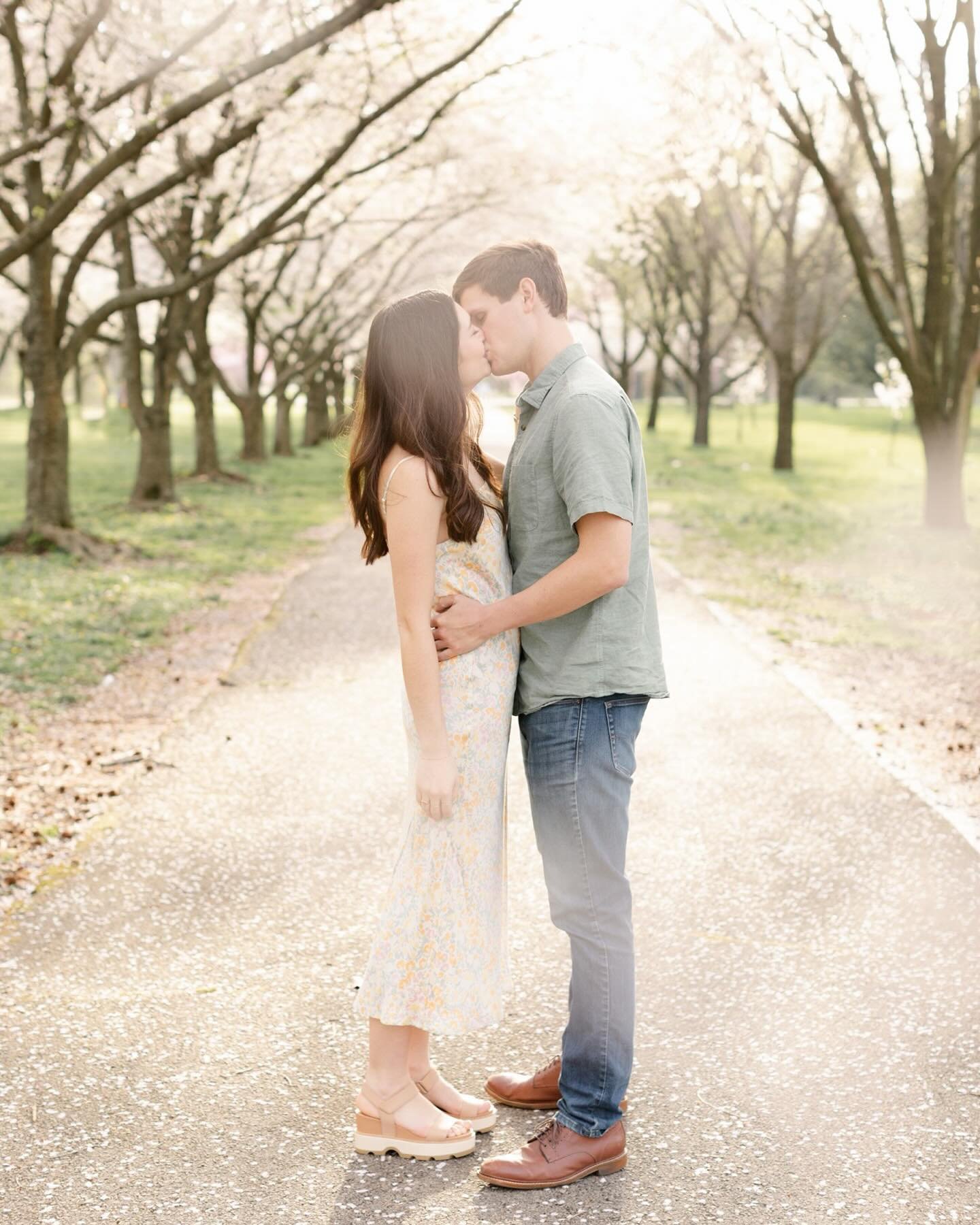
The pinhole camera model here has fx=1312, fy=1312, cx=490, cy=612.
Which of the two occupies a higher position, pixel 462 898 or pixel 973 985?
pixel 462 898

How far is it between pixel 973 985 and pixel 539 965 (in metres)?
1.29

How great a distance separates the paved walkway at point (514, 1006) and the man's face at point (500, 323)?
1859 millimetres

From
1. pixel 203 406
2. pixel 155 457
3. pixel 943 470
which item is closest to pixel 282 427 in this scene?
pixel 203 406

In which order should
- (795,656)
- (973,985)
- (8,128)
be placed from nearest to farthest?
(973,985) → (795,656) → (8,128)

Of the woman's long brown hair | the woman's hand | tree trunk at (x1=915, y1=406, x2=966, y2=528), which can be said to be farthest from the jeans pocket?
tree trunk at (x1=915, y1=406, x2=966, y2=528)

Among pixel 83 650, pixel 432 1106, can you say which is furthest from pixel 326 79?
pixel 432 1106

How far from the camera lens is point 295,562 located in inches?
548

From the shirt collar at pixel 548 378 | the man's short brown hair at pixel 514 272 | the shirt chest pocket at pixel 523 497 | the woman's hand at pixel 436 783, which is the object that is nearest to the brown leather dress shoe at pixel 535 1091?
the woman's hand at pixel 436 783

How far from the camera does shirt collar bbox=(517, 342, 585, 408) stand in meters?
2.92

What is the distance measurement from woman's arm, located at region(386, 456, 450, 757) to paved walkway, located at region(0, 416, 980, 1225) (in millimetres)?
1059

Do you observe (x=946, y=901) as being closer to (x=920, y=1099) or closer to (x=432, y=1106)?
(x=920, y=1099)

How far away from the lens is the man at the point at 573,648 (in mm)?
2814

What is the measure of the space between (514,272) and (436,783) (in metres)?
1.14

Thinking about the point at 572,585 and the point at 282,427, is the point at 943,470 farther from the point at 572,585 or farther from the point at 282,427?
the point at 282,427
